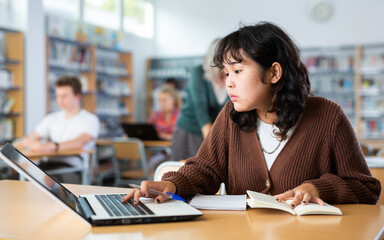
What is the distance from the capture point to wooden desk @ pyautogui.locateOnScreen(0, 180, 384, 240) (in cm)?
86

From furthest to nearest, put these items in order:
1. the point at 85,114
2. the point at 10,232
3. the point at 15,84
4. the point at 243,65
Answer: the point at 15,84 → the point at 85,114 → the point at 243,65 → the point at 10,232

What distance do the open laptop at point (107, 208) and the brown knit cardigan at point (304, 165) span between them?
22cm

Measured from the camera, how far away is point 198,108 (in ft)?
9.44

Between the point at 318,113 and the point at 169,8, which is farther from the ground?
the point at 169,8

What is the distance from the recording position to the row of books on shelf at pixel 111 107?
7.24m

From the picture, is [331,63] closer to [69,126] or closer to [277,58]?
[69,126]

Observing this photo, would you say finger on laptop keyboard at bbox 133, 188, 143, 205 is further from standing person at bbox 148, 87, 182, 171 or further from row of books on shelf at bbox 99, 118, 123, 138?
row of books on shelf at bbox 99, 118, 123, 138

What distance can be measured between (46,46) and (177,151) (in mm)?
3722

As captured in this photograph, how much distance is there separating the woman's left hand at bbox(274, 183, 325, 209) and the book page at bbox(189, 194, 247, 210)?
10 cm

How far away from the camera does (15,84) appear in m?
5.68

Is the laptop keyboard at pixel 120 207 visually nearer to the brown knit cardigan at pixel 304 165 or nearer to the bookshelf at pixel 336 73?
the brown knit cardigan at pixel 304 165

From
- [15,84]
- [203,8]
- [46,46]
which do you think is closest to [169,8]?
[203,8]

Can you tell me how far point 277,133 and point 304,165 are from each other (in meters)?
0.13

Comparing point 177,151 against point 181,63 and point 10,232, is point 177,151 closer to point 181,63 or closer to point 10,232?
point 10,232
